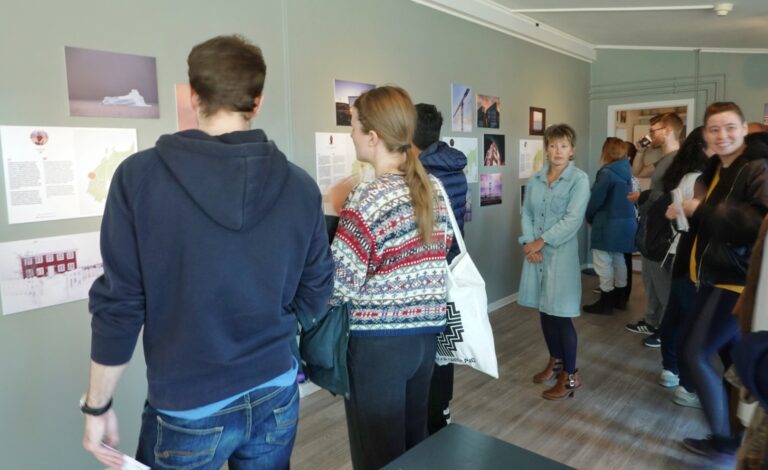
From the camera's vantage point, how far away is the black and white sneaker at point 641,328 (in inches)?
170

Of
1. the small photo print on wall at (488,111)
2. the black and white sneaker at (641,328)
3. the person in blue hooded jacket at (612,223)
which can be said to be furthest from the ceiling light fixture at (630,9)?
the black and white sneaker at (641,328)

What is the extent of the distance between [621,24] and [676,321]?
3.25 meters

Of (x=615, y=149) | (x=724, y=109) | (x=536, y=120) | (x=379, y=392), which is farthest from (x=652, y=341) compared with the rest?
(x=379, y=392)

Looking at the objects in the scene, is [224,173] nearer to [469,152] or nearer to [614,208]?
[469,152]

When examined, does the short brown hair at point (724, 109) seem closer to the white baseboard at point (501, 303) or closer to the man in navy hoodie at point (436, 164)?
the man in navy hoodie at point (436, 164)

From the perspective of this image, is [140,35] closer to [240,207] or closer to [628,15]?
[240,207]

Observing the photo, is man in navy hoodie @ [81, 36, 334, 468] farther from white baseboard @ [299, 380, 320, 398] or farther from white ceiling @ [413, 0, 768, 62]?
white ceiling @ [413, 0, 768, 62]

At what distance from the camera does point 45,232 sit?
217cm

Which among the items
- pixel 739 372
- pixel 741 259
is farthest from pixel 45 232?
pixel 741 259

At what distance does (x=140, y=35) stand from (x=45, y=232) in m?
0.95

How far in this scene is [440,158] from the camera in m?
2.28

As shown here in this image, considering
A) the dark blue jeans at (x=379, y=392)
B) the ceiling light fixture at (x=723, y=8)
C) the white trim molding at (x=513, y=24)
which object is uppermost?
the white trim molding at (x=513, y=24)

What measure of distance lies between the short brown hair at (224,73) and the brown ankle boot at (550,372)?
2817 millimetres

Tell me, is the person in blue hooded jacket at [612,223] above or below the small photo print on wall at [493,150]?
below
